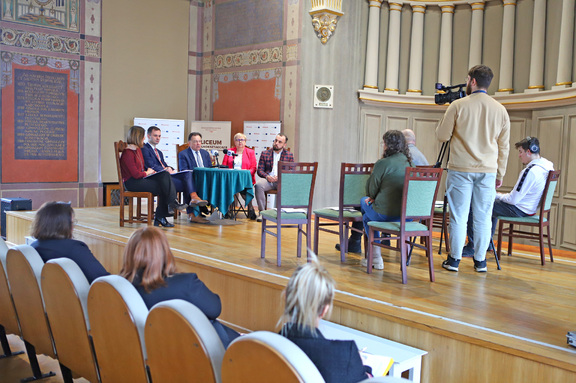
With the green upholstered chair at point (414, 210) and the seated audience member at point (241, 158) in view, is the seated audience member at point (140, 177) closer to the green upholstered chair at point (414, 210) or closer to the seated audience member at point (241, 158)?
the seated audience member at point (241, 158)

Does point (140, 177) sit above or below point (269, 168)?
below

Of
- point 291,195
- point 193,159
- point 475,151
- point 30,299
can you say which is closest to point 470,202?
point 475,151

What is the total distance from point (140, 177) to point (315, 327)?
4.23 metres

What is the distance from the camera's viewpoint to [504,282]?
364 centimetres

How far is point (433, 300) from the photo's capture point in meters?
3.11

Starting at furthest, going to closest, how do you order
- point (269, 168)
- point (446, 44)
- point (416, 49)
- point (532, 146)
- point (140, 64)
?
point (140, 64), point (416, 49), point (446, 44), point (269, 168), point (532, 146)

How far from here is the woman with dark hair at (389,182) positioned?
376cm

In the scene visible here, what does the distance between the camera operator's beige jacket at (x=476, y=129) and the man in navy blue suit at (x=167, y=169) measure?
2.98 m

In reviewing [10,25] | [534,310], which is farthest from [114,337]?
[10,25]

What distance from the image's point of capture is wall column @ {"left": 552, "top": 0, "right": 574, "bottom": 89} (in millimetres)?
6312

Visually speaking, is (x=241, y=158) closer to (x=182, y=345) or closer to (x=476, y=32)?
(x=476, y=32)

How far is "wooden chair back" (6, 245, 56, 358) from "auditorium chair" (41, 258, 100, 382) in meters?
0.13

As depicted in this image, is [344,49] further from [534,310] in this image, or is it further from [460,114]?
[534,310]

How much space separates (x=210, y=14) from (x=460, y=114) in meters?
6.31
